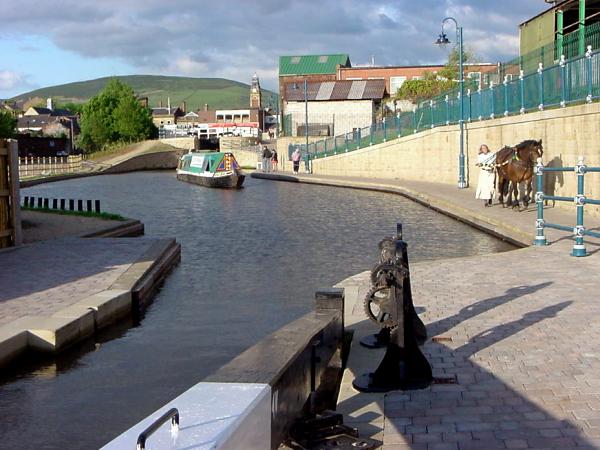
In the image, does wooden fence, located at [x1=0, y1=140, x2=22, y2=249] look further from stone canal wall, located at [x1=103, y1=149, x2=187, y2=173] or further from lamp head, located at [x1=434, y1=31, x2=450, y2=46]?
stone canal wall, located at [x1=103, y1=149, x2=187, y2=173]

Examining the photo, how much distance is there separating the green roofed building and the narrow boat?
51700mm

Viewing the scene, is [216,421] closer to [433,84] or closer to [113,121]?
[433,84]

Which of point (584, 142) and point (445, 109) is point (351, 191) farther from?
point (584, 142)

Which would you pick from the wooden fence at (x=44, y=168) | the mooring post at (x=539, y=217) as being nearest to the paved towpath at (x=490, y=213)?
the mooring post at (x=539, y=217)

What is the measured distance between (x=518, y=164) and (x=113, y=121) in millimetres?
92218

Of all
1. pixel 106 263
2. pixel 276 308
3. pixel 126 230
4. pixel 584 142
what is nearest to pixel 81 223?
pixel 126 230

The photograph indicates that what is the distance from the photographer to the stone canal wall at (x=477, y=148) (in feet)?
64.8

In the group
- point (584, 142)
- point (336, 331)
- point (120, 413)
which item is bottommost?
point (120, 413)

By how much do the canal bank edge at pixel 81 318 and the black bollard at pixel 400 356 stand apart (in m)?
3.71

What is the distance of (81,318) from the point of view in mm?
9016

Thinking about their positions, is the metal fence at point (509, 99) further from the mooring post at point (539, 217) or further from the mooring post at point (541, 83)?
the mooring post at point (539, 217)

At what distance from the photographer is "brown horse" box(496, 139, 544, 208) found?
19906 millimetres

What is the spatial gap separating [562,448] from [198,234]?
15.6 m

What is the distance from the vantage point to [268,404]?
3.78 meters
